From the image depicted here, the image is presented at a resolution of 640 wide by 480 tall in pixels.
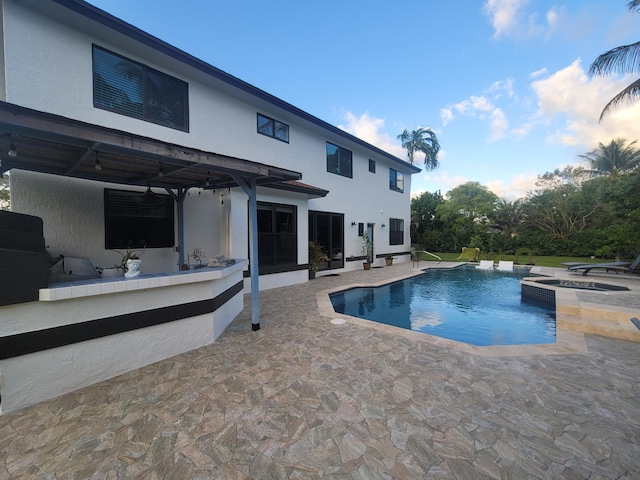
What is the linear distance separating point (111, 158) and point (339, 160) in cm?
1100

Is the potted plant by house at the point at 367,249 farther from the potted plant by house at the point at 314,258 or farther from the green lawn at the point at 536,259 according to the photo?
the green lawn at the point at 536,259

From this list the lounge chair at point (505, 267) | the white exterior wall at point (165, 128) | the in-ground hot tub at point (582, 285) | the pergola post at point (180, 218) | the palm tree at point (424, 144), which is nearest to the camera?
the white exterior wall at point (165, 128)

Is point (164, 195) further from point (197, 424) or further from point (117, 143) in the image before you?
point (197, 424)

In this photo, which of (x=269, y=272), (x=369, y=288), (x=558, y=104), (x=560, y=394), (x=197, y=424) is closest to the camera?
(x=197, y=424)

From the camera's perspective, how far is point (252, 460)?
2.32 m

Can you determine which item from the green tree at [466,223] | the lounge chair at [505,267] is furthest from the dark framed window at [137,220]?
the green tree at [466,223]

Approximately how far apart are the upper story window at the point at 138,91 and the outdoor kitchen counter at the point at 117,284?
16.5ft

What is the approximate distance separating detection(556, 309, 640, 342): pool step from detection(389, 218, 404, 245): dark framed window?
41.6 feet

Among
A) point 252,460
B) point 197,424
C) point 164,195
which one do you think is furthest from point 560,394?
point 164,195

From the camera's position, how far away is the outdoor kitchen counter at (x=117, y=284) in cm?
317

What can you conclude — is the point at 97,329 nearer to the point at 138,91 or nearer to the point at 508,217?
the point at 138,91

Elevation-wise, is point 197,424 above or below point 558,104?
below

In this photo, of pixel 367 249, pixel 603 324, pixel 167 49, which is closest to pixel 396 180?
pixel 367 249

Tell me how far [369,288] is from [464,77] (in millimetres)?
12616
